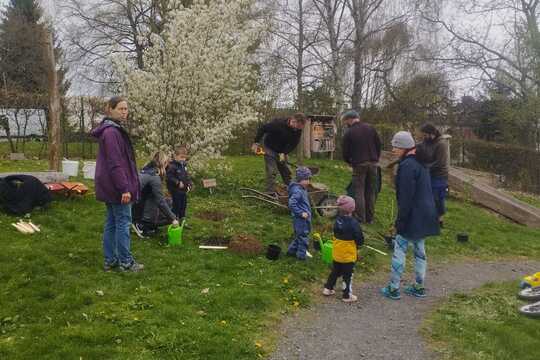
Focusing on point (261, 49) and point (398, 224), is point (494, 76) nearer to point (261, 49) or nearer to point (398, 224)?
point (261, 49)

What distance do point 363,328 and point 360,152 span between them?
417 cm

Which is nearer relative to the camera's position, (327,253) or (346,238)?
(346,238)

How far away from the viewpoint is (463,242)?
9.21 metres

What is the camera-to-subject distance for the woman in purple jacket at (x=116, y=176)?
5.26 meters

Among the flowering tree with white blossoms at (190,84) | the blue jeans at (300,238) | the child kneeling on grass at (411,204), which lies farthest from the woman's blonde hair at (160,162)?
the child kneeling on grass at (411,204)

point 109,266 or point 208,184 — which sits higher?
point 208,184

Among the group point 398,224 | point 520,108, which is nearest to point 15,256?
point 398,224

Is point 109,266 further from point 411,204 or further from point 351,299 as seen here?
point 411,204

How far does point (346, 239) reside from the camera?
5.46m

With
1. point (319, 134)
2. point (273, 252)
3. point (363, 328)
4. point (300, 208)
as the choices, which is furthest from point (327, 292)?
point (319, 134)

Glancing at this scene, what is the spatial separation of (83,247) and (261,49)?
15.6 meters

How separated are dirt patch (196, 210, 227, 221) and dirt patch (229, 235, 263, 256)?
1.71 meters

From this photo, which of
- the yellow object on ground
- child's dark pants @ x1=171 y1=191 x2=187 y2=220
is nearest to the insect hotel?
child's dark pants @ x1=171 y1=191 x2=187 y2=220

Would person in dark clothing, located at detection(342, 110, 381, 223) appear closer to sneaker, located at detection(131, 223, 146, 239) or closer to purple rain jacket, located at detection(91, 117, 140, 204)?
sneaker, located at detection(131, 223, 146, 239)
